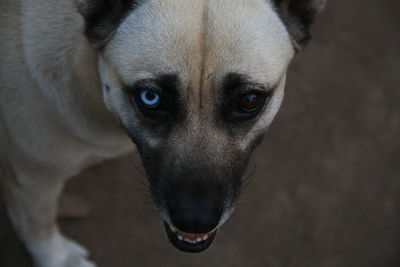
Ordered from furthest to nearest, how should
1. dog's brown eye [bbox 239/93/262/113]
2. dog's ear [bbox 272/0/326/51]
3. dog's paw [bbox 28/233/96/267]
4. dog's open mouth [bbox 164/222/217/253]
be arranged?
dog's paw [bbox 28/233/96/267]
dog's open mouth [bbox 164/222/217/253]
dog's ear [bbox 272/0/326/51]
dog's brown eye [bbox 239/93/262/113]

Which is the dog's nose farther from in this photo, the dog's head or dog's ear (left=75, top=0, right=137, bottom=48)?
dog's ear (left=75, top=0, right=137, bottom=48)

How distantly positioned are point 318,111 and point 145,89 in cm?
226

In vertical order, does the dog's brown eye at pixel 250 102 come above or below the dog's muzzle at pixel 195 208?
above

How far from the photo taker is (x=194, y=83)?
1.91 meters

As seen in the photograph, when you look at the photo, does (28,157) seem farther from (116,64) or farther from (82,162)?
(116,64)

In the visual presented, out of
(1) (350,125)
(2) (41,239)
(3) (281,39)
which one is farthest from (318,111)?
(2) (41,239)

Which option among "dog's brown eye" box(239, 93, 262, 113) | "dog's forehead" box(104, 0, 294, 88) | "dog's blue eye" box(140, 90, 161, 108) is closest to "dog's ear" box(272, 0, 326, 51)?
"dog's forehead" box(104, 0, 294, 88)

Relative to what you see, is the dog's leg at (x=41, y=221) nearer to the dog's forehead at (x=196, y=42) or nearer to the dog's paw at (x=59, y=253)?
the dog's paw at (x=59, y=253)

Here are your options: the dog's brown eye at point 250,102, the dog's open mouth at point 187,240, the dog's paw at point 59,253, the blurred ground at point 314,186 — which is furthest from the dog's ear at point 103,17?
the blurred ground at point 314,186

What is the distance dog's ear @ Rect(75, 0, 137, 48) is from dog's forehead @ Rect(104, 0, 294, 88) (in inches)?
2.6

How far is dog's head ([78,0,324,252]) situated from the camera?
1.90m

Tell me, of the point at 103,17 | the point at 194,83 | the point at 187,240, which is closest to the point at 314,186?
the point at 187,240

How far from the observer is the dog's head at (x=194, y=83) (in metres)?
1.90

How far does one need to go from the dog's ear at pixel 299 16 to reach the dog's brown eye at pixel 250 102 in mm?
338
